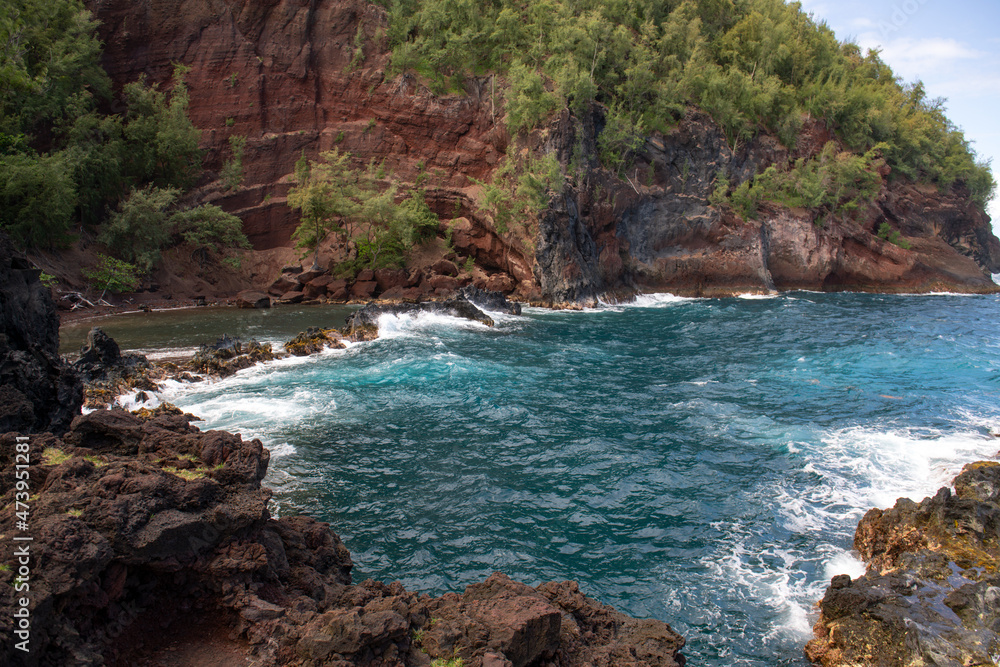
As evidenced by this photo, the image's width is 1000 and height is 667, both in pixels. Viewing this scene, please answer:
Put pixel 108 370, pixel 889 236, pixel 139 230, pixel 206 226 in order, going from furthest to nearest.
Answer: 1. pixel 889 236
2. pixel 206 226
3. pixel 139 230
4. pixel 108 370

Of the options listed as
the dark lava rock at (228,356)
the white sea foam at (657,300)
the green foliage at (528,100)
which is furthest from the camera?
the green foliage at (528,100)

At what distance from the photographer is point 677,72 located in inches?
1693

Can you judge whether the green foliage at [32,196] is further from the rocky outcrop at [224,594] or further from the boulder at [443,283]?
the rocky outcrop at [224,594]

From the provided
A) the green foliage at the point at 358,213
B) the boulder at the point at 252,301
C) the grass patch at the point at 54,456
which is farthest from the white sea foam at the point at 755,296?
the grass patch at the point at 54,456

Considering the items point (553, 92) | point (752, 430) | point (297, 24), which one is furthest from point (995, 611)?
point (297, 24)

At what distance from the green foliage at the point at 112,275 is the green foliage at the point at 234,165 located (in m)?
11.0

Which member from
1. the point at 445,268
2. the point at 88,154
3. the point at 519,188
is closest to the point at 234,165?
the point at 88,154

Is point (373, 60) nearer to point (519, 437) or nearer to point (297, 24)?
point (297, 24)

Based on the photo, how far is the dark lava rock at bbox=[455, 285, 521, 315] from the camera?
30.7 metres

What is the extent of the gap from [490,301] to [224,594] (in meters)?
26.3

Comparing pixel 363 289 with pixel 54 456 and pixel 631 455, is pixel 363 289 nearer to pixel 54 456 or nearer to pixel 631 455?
pixel 631 455

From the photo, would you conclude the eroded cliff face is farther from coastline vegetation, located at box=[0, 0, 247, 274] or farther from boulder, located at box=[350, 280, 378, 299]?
boulder, located at box=[350, 280, 378, 299]

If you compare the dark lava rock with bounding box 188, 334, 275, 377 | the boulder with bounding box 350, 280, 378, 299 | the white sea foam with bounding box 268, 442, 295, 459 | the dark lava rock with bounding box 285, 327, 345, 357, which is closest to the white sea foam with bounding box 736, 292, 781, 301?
the boulder with bounding box 350, 280, 378, 299

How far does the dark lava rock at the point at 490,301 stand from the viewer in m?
30.7
